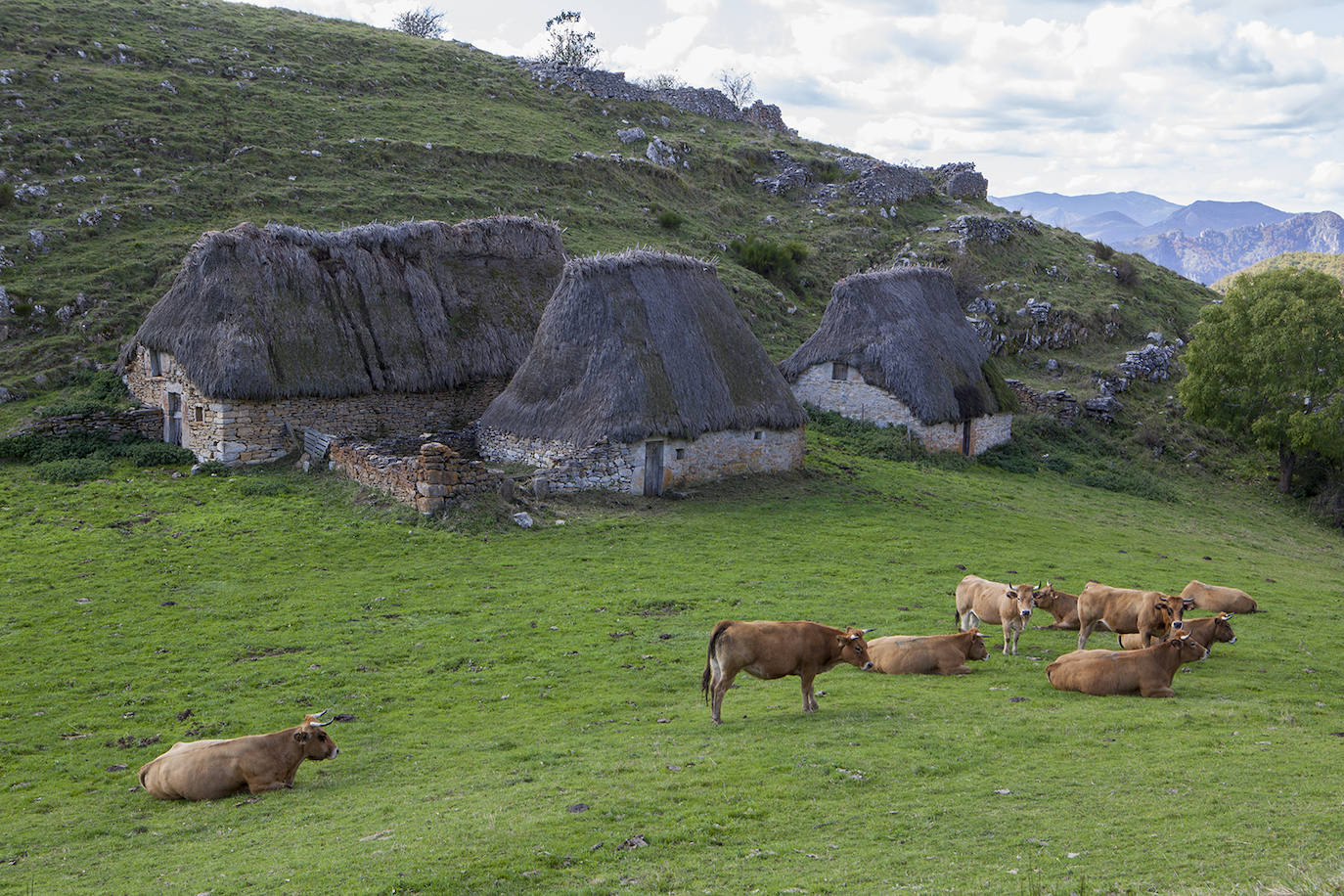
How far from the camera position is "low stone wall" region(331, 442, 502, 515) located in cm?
2069

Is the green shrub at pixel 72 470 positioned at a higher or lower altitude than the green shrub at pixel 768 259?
lower

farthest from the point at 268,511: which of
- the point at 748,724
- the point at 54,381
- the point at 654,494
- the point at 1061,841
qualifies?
the point at 1061,841

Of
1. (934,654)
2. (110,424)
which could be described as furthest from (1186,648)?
(110,424)

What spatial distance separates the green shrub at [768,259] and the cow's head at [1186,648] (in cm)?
3484

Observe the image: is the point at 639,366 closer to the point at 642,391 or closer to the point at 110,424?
the point at 642,391

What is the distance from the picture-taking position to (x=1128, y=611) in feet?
47.7

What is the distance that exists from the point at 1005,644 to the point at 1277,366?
26.1 metres

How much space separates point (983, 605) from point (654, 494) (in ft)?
33.7

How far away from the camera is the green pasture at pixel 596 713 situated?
7668 millimetres

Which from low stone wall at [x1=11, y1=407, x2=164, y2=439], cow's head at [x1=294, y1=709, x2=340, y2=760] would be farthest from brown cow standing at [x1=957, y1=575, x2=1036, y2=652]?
low stone wall at [x1=11, y1=407, x2=164, y2=439]

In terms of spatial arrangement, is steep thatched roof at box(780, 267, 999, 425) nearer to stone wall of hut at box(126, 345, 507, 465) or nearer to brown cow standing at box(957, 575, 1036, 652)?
stone wall of hut at box(126, 345, 507, 465)

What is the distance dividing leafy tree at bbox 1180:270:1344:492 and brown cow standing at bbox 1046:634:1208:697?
977 inches

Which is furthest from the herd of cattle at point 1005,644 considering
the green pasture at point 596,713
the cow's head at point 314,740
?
the cow's head at point 314,740

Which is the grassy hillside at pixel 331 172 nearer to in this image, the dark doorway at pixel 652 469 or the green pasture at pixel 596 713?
the green pasture at pixel 596 713
